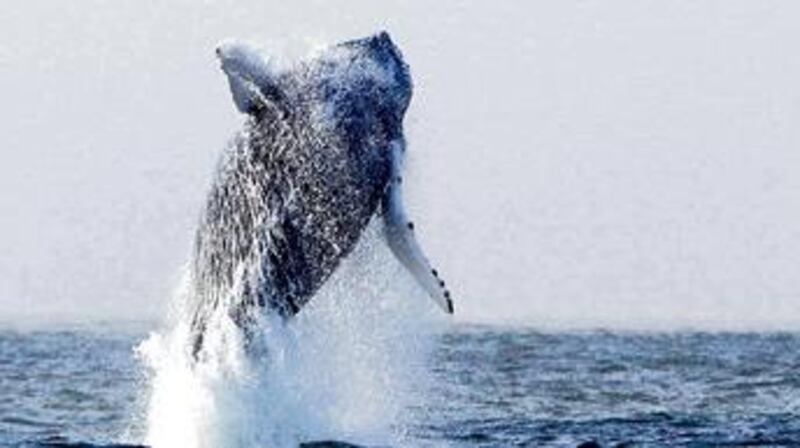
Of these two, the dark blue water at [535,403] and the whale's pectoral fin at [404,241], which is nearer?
the whale's pectoral fin at [404,241]

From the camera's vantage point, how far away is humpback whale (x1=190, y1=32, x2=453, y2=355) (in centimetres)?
1546

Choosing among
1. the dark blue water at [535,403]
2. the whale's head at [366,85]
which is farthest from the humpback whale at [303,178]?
the dark blue water at [535,403]

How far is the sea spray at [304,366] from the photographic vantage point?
16094mm

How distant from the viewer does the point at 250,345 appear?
52.5 feet

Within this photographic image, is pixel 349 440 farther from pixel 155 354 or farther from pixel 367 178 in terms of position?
pixel 367 178

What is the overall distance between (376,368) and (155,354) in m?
1.83

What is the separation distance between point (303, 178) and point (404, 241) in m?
0.93

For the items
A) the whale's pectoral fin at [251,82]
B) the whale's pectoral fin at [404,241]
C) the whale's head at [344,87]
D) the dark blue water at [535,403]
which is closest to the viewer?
the whale's head at [344,87]

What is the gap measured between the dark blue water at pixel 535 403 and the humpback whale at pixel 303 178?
151cm

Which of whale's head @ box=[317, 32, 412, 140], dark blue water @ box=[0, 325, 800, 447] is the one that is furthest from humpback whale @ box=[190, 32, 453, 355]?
dark blue water @ box=[0, 325, 800, 447]

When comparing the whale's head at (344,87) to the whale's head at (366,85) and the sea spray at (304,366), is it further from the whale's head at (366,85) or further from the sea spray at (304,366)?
the sea spray at (304,366)

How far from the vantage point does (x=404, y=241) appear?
15.7 metres

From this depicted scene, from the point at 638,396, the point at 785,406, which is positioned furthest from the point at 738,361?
the point at 785,406

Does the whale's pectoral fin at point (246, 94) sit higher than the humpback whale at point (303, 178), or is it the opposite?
the whale's pectoral fin at point (246, 94)
